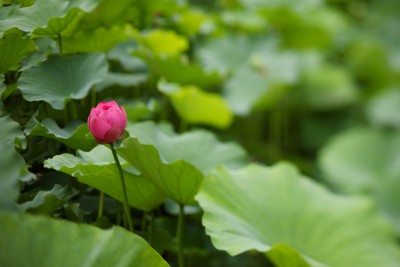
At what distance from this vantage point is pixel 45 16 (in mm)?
802

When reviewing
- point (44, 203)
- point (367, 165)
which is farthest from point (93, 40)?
point (367, 165)

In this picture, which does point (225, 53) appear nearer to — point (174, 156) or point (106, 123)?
point (174, 156)

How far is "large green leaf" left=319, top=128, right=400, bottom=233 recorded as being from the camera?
1.98m

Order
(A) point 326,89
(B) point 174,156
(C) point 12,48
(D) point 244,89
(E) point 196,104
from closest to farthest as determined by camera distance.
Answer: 1. (C) point 12,48
2. (B) point 174,156
3. (E) point 196,104
4. (D) point 244,89
5. (A) point 326,89

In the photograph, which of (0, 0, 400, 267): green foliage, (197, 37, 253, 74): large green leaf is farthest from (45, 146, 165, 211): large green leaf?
(197, 37, 253, 74): large green leaf

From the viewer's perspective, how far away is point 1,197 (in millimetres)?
545

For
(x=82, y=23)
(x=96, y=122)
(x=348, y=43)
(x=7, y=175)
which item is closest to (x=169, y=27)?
(x=82, y=23)

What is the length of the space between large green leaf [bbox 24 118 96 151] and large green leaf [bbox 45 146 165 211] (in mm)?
19

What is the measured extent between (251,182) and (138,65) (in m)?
0.34

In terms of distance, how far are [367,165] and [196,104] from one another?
1.17 metres

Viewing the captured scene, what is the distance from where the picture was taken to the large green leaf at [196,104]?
1111 millimetres

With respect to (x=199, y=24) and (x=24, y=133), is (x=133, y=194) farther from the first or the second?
(x=199, y=24)

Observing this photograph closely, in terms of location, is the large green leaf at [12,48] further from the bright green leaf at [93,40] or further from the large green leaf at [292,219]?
the large green leaf at [292,219]

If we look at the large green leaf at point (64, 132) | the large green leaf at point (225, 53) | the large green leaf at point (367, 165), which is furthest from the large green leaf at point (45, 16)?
the large green leaf at point (367, 165)
